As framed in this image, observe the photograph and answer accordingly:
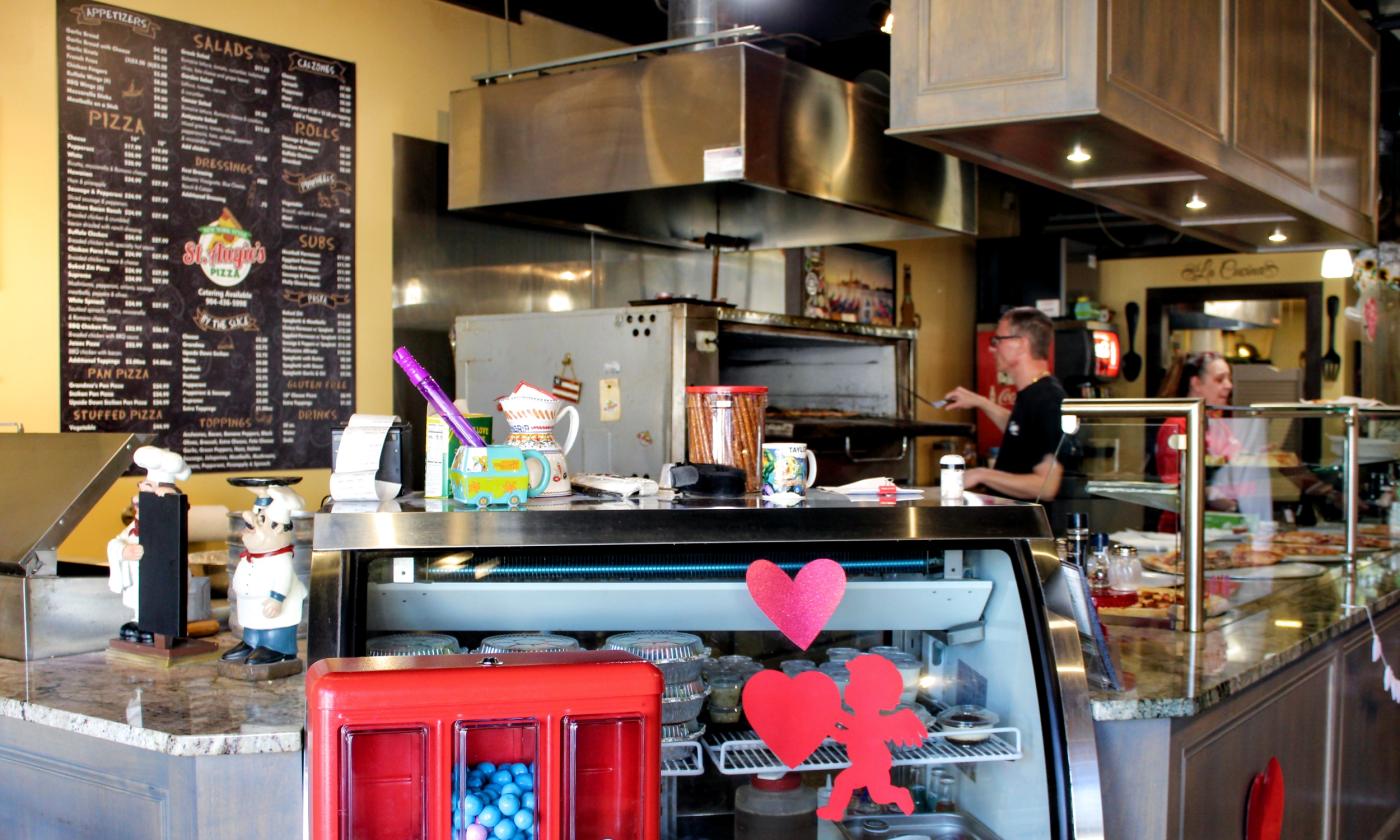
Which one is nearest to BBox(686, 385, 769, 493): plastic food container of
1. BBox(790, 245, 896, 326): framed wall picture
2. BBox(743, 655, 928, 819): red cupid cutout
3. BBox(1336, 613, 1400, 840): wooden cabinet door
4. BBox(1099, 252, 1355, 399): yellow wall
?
BBox(743, 655, 928, 819): red cupid cutout

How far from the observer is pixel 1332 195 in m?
4.25

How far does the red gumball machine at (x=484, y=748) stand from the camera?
137 cm

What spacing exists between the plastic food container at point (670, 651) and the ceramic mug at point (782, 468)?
29cm

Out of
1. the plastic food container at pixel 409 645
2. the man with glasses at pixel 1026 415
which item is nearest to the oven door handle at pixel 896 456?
the man with glasses at pixel 1026 415

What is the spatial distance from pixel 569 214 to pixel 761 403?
237 cm

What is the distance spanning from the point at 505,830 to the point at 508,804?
0.10 feet

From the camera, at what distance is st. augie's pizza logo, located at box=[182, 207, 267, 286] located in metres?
3.64

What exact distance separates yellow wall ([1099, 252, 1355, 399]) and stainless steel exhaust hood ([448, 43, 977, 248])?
5.87 meters

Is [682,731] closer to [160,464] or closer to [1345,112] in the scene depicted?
[160,464]

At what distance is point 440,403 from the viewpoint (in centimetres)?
194

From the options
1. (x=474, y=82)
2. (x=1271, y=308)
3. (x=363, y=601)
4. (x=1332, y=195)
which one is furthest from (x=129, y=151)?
(x=1271, y=308)

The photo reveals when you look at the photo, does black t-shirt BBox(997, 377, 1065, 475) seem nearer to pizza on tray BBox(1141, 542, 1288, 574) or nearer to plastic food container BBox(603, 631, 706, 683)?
pizza on tray BBox(1141, 542, 1288, 574)

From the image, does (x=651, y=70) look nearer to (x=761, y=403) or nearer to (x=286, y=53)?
(x=286, y=53)

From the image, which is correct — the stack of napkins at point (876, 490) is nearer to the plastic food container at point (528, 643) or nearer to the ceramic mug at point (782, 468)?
the ceramic mug at point (782, 468)
